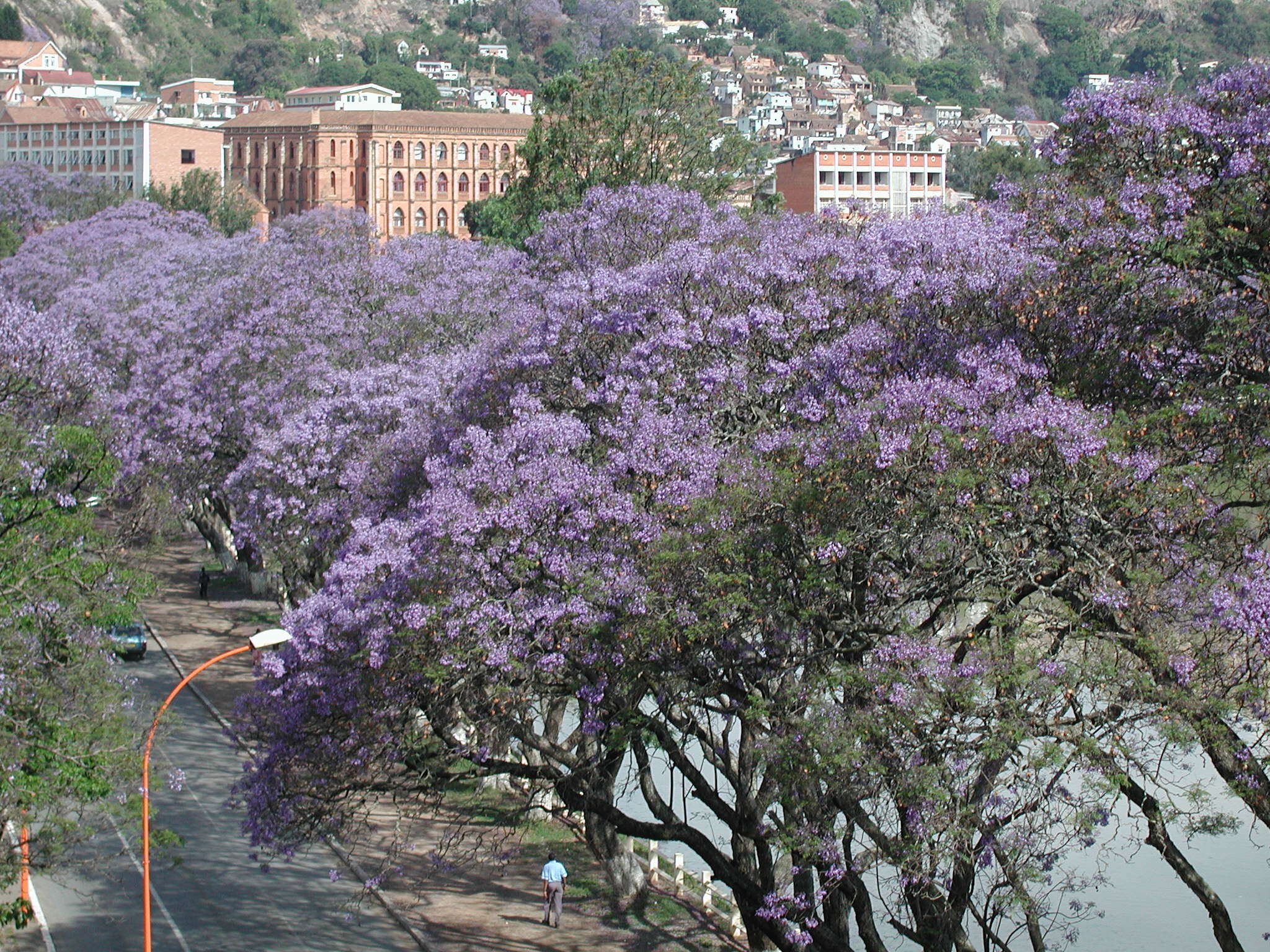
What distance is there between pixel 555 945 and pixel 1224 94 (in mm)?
12696

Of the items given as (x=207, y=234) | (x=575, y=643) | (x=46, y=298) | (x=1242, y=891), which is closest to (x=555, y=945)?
(x=575, y=643)

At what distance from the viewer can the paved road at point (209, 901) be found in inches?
832

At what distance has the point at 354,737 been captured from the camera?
18359 millimetres

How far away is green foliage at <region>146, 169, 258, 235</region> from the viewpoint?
322ft

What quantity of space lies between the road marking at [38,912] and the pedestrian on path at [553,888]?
6003 millimetres

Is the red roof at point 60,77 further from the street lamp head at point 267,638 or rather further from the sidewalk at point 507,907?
the street lamp head at point 267,638

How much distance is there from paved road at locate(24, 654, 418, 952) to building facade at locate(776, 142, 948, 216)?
7631 centimetres

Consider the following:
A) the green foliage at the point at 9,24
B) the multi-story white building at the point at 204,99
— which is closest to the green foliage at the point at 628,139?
the multi-story white building at the point at 204,99

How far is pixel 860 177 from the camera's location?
10369cm

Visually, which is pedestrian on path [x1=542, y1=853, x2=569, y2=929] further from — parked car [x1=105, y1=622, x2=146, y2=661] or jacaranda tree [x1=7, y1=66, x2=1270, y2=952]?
parked car [x1=105, y1=622, x2=146, y2=661]

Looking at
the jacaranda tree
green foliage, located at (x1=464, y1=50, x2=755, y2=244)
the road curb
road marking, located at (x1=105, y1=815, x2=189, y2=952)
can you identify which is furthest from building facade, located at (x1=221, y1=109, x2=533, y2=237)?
the jacaranda tree

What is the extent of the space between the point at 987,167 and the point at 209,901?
8232 cm

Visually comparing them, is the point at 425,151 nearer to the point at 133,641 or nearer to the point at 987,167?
the point at 987,167

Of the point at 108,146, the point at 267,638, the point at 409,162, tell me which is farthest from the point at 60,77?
the point at 267,638
